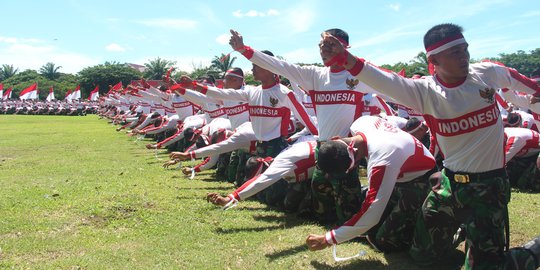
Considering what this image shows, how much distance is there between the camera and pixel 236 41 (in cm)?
489

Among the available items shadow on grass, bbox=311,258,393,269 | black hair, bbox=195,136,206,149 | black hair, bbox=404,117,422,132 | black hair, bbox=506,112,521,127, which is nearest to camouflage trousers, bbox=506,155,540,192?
black hair, bbox=506,112,521,127

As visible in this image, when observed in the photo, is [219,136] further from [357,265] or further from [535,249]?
[535,249]

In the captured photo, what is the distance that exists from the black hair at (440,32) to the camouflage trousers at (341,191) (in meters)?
1.86

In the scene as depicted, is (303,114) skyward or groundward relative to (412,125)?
skyward

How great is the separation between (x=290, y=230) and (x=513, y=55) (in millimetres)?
62633

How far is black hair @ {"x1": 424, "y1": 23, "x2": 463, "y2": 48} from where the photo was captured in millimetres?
3193

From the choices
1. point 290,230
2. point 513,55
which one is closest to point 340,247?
point 290,230

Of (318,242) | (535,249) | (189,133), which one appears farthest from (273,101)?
(189,133)

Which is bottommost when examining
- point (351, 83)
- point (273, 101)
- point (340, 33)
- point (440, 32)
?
point (273, 101)

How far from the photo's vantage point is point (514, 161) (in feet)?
23.9

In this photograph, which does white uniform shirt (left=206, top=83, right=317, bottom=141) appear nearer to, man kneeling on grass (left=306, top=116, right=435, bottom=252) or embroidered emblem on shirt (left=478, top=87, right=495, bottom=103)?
man kneeling on grass (left=306, top=116, right=435, bottom=252)

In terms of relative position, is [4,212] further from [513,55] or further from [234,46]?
Answer: [513,55]

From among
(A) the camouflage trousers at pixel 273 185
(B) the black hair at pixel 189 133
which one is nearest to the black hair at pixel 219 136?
(A) the camouflage trousers at pixel 273 185

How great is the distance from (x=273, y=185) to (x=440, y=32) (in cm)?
360
